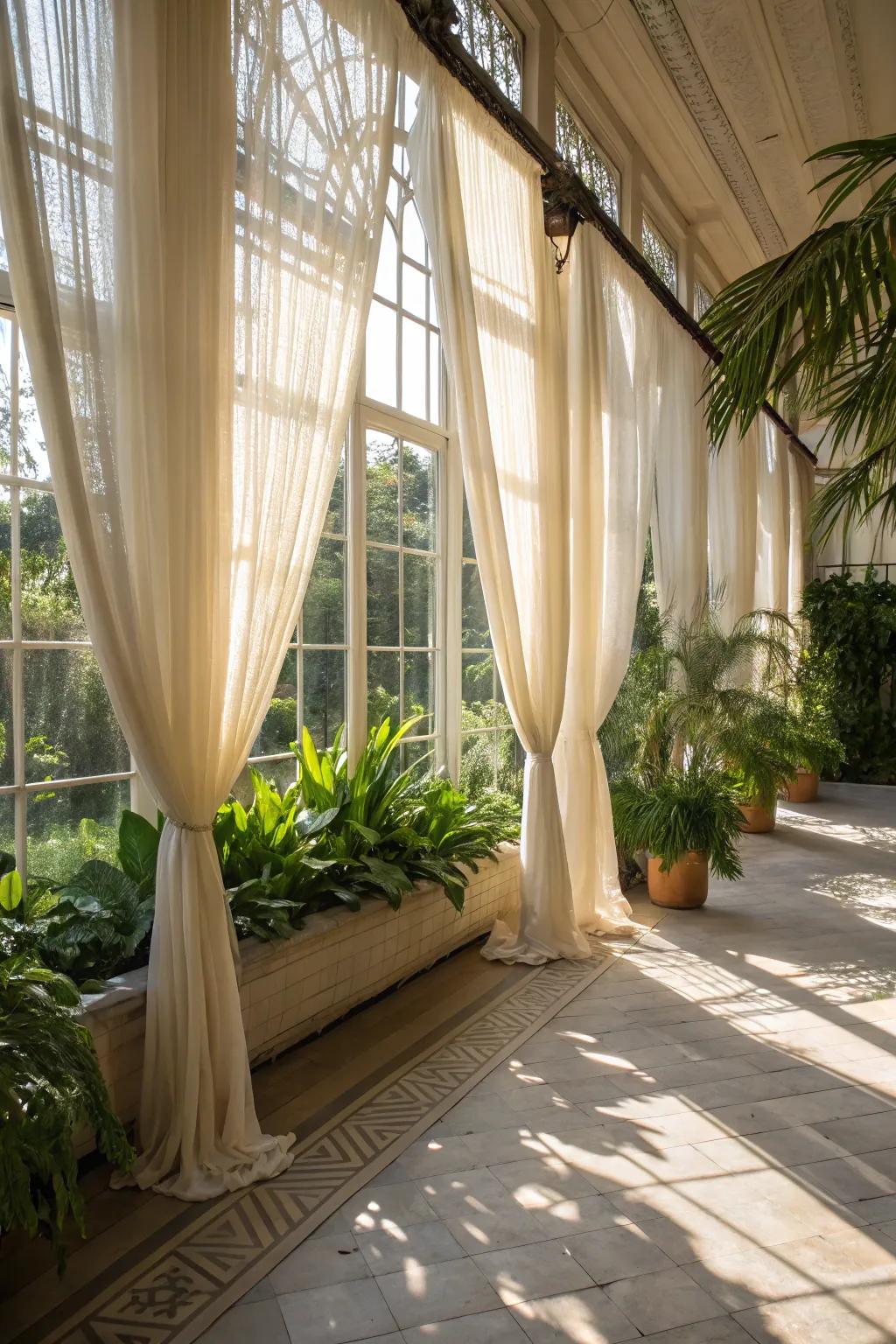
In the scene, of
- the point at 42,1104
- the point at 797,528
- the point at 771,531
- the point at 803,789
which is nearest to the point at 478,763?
the point at 42,1104

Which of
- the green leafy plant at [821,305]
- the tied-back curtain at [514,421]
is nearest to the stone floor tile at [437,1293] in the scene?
the tied-back curtain at [514,421]

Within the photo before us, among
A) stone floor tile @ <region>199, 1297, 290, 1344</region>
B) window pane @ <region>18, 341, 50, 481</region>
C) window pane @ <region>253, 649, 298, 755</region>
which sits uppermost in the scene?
window pane @ <region>18, 341, 50, 481</region>

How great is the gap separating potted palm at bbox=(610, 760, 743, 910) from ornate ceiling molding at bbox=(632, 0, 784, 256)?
13.3 feet

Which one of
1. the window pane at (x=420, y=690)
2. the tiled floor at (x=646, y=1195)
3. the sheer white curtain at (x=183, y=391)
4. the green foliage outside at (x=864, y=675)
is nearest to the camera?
the tiled floor at (x=646, y=1195)

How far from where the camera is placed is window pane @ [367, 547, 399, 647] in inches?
174

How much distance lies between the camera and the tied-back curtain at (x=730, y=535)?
8.25 metres

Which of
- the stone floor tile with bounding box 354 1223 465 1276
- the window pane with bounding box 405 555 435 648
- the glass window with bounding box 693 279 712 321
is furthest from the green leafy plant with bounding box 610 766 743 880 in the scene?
the glass window with bounding box 693 279 712 321

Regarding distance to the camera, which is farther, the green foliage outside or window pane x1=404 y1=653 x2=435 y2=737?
the green foliage outside

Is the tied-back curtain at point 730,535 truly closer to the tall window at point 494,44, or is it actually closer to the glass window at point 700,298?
the glass window at point 700,298

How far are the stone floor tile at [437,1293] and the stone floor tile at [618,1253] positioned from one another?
0.24m

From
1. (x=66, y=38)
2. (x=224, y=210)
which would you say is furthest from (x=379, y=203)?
(x=66, y=38)

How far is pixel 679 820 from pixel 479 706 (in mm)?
1231

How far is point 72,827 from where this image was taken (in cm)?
299

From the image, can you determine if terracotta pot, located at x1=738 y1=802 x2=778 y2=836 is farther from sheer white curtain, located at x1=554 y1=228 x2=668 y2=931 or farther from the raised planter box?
the raised planter box
